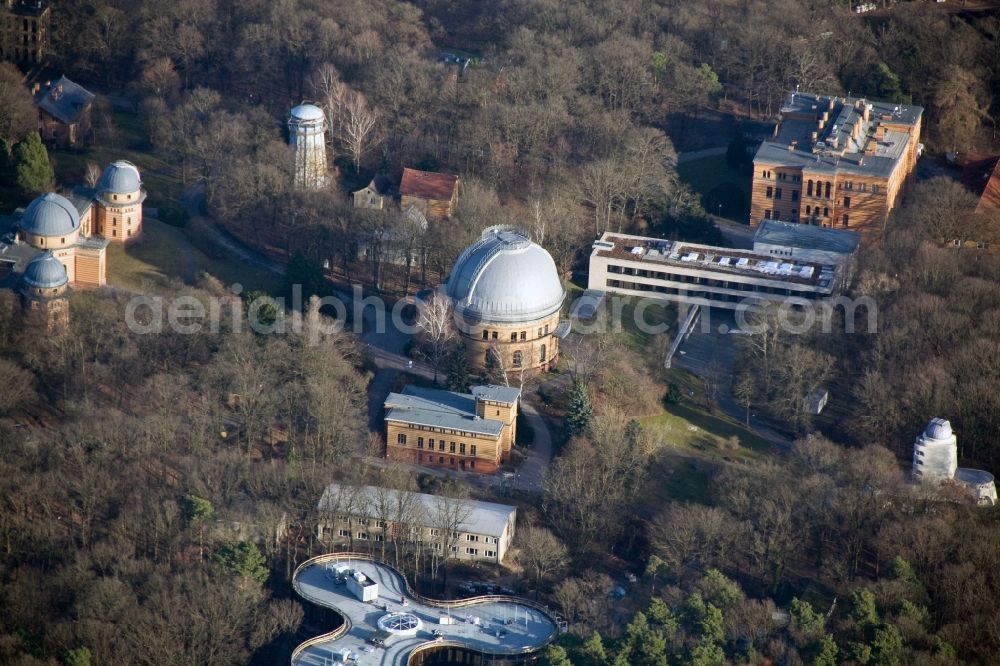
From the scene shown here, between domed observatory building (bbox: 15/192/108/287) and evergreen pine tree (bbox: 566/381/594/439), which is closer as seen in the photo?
evergreen pine tree (bbox: 566/381/594/439)

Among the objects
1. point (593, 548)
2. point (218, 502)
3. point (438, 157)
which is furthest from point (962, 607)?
point (438, 157)

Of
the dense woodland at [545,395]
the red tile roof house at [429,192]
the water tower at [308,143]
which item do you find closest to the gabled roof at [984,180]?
the dense woodland at [545,395]

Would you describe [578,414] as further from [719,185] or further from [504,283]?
[719,185]

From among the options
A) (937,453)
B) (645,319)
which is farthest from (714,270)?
(937,453)

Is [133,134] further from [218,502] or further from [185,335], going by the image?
[218,502]

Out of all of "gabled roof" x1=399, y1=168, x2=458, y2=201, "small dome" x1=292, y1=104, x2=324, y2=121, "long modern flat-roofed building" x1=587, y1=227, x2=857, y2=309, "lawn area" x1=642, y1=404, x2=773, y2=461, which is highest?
"small dome" x1=292, y1=104, x2=324, y2=121

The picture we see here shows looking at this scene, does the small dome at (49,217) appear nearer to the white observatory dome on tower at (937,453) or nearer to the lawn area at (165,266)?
the lawn area at (165,266)

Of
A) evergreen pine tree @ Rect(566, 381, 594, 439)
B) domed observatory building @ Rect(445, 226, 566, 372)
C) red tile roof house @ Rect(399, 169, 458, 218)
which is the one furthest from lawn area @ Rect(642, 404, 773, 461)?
red tile roof house @ Rect(399, 169, 458, 218)

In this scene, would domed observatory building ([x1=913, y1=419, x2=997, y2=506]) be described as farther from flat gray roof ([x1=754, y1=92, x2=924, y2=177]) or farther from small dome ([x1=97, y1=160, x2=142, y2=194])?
small dome ([x1=97, y1=160, x2=142, y2=194])
